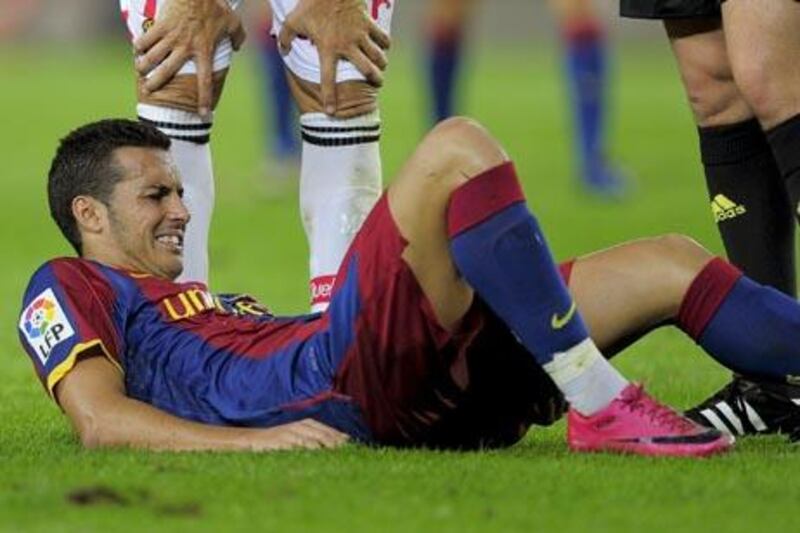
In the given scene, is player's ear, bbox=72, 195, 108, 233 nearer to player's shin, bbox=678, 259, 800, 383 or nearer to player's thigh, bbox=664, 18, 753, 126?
player's shin, bbox=678, 259, 800, 383

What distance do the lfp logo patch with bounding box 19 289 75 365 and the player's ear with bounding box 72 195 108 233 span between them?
0.98ft

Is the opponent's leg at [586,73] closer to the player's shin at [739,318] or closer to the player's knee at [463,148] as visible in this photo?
the player's shin at [739,318]

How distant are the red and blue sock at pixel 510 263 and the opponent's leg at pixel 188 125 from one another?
135cm

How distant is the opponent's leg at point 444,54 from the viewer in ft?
44.5

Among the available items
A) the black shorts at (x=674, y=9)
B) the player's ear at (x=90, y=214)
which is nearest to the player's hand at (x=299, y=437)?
the player's ear at (x=90, y=214)

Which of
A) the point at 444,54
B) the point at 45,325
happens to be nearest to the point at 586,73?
the point at 444,54

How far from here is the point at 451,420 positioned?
5.12 metres

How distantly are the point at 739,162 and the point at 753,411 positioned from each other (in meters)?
0.66

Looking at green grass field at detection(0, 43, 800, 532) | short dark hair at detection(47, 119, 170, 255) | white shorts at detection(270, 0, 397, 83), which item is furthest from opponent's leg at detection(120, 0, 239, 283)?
green grass field at detection(0, 43, 800, 532)

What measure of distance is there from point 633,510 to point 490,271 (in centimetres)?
65

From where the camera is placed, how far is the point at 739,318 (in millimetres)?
5164

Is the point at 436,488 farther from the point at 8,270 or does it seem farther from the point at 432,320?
the point at 8,270

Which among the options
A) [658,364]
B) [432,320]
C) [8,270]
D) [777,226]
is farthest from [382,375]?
[8,270]

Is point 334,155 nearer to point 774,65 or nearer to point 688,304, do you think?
point 774,65
